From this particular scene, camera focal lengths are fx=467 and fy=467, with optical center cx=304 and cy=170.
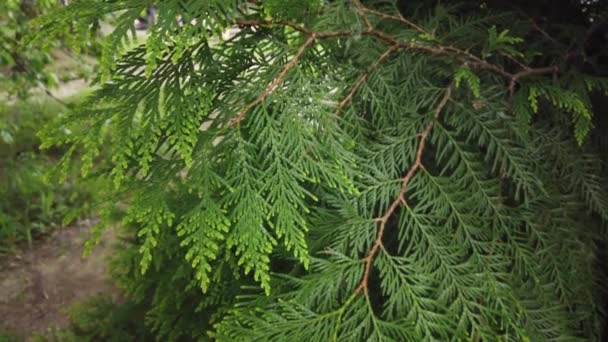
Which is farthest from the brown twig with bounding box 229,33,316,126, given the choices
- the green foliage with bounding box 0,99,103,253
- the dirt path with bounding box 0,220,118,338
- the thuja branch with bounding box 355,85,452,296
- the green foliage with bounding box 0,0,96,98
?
the green foliage with bounding box 0,99,103,253

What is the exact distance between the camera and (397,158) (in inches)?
45.6

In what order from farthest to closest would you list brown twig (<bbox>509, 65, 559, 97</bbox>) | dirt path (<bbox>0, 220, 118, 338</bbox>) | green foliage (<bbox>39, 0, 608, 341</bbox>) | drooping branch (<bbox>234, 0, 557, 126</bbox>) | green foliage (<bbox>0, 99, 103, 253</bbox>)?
green foliage (<bbox>0, 99, 103, 253</bbox>) → dirt path (<bbox>0, 220, 118, 338</bbox>) → brown twig (<bbox>509, 65, 559, 97</bbox>) → drooping branch (<bbox>234, 0, 557, 126</bbox>) → green foliage (<bbox>39, 0, 608, 341</bbox>)

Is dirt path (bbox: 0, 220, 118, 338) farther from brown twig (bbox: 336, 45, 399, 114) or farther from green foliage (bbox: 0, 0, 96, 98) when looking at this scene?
brown twig (bbox: 336, 45, 399, 114)

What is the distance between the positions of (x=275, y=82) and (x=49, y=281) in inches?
134

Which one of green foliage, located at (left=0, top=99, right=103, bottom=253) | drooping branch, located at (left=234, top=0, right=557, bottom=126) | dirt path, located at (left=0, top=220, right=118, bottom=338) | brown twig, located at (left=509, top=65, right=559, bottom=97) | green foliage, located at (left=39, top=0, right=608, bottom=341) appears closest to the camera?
green foliage, located at (left=39, top=0, right=608, bottom=341)

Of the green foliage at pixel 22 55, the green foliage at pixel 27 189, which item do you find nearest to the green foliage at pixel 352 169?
the green foliage at pixel 22 55

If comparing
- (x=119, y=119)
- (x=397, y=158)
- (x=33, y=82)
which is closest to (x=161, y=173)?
(x=119, y=119)

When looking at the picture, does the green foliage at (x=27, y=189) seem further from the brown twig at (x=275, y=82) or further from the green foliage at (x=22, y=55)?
the brown twig at (x=275, y=82)

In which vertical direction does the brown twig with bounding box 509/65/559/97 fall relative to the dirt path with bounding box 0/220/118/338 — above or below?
above

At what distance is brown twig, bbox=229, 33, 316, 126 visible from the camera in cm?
97

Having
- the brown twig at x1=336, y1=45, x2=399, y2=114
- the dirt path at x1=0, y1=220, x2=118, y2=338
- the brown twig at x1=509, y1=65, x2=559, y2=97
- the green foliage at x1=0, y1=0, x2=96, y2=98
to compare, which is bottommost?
the dirt path at x1=0, y1=220, x2=118, y2=338

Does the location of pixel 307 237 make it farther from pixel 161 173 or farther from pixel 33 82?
pixel 33 82

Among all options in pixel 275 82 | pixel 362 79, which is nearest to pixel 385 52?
pixel 362 79

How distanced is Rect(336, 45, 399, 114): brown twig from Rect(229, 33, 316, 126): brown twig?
6.0 inches
